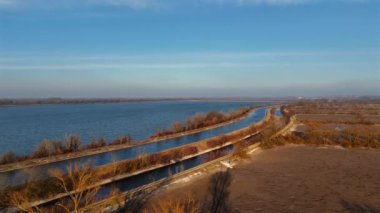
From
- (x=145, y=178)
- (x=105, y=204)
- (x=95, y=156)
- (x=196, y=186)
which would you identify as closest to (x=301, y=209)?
(x=196, y=186)

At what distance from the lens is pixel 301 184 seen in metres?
14.2

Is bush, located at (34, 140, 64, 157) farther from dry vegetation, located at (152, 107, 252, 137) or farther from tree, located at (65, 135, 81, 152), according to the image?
dry vegetation, located at (152, 107, 252, 137)

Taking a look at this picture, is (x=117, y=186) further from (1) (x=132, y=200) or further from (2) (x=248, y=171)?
(2) (x=248, y=171)

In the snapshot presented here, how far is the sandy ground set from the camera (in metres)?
11.5

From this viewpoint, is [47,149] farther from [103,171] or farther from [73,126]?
[73,126]

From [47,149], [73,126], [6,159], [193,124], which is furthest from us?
[73,126]

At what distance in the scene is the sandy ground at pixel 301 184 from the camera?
453 inches

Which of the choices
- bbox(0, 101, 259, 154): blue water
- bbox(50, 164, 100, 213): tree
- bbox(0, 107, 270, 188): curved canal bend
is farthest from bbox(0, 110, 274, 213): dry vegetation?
bbox(0, 101, 259, 154): blue water

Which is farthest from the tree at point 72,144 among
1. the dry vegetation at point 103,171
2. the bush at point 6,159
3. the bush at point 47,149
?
the bush at point 6,159

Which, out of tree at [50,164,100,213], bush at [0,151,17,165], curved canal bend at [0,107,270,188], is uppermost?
tree at [50,164,100,213]

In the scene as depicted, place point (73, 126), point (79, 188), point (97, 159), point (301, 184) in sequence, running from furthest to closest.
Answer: point (73, 126) < point (97, 159) < point (301, 184) < point (79, 188)

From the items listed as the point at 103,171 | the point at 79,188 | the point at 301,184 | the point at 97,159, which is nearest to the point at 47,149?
the point at 97,159

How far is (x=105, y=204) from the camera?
1098 centimetres

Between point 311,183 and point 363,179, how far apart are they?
298cm
